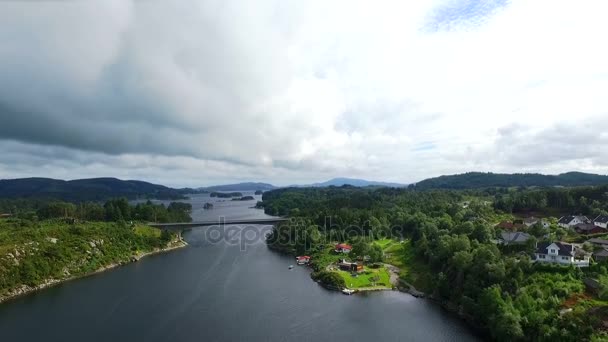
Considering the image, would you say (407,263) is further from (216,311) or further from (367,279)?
(216,311)

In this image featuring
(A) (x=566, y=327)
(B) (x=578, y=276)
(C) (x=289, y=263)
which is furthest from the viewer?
(C) (x=289, y=263)

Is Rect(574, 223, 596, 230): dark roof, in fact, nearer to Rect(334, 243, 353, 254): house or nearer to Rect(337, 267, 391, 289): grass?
Rect(337, 267, 391, 289): grass

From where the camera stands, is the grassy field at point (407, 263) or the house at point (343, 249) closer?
the grassy field at point (407, 263)

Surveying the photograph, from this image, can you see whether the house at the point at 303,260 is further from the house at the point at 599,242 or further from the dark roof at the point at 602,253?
the house at the point at 599,242

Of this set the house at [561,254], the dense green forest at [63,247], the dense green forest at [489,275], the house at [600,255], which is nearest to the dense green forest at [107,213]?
the dense green forest at [63,247]

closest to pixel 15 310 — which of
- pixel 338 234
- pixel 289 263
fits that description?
pixel 289 263

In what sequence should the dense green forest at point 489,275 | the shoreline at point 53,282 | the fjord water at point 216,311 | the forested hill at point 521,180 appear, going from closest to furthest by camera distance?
the dense green forest at point 489,275
the fjord water at point 216,311
the shoreline at point 53,282
the forested hill at point 521,180

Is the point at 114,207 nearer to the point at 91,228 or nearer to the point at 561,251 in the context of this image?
the point at 91,228
